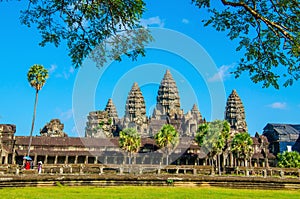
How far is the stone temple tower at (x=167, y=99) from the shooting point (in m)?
103

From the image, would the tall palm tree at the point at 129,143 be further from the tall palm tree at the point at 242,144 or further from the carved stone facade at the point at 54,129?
the carved stone facade at the point at 54,129

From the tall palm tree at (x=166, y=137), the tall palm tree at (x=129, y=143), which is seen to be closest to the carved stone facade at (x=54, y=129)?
the tall palm tree at (x=129, y=143)

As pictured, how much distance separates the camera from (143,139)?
218ft

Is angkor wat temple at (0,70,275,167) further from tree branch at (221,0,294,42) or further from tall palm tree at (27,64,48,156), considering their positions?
tree branch at (221,0,294,42)

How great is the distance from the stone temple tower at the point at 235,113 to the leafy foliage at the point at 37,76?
6598cm

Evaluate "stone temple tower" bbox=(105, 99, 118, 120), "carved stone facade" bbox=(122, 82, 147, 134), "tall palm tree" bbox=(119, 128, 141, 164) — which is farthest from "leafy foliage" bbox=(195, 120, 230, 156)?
"stone temple tower" bbox=(105, 99, 118, 120)

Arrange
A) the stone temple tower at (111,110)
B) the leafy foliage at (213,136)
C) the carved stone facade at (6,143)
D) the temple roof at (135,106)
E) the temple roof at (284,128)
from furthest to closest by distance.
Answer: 1. the stone temple tower at (111,110)
2. the temple roof at (135,106)
3. the temple roof at (284,128)
4. the carved stone facade at (6,143)
5. the leafy foliage at (213,136)

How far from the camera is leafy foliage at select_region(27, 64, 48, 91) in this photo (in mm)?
40878

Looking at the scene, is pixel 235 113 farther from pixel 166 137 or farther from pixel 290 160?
pixel 166 137

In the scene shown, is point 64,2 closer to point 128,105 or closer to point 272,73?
point 272,73

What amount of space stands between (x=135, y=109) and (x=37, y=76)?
56.6 meters

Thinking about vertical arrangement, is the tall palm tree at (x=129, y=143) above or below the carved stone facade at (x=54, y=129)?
below

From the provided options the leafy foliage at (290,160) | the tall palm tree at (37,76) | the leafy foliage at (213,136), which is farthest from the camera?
the leafy foliage at (290,160)

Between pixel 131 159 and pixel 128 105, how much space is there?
3697 cm
